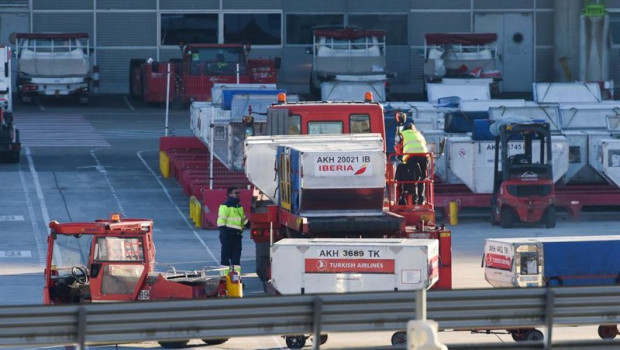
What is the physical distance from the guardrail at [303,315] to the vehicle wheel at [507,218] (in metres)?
14.2

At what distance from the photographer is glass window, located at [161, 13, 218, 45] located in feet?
186

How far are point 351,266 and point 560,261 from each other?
3317mm

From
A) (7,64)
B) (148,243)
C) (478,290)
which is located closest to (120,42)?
(7,64)

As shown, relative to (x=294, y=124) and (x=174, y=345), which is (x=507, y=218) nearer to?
(x=294, y=124)

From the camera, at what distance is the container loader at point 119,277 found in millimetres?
19016

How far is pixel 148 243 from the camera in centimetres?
1933

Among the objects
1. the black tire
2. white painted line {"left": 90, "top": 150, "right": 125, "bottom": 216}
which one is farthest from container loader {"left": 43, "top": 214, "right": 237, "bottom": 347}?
the black tire

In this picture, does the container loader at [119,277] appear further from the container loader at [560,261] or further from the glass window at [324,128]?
the glass window at [324,128]

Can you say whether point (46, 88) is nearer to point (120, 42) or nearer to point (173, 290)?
point (120, 42)

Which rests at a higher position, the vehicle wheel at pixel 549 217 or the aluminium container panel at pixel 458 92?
the aluminium container panel at pixel 458 92

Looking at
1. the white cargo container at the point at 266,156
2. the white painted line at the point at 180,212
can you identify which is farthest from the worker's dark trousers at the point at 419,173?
the white painted line at the point at 180,212

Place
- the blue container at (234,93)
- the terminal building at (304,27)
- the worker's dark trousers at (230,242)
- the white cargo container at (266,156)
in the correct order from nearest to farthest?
the white cargo container at (266,156), the worker's dark trousers at (230,242), the blue container at (234,93), the terminal building at (304,27)

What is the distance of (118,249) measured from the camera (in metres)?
19.2

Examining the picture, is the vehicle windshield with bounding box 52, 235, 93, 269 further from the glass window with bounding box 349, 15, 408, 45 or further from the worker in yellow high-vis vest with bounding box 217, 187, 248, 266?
the glass window with bounding box 349, 15, 408, 45
